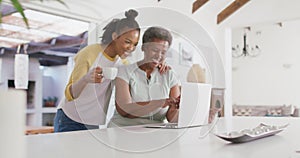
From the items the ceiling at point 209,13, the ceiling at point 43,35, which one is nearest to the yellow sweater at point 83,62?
the ceiling at point 209,13

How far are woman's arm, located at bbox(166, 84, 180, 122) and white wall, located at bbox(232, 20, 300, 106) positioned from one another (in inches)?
225

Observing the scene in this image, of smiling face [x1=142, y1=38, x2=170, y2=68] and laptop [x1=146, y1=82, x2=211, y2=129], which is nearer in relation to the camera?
laptop [x1=146, y1=82, x2=211, y2=129]

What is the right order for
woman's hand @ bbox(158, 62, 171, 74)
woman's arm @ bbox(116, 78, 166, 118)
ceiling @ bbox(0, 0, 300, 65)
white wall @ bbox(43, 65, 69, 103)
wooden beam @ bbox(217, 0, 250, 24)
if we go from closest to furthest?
1. woman's arm @ bbox(116, 78, 166, 118)
2. woman's hand @ bbox(158, 62, 171, 74)
3. ceiling @ bbox(0, 0, 300, 65)
4. wooden beam @ bbox(217, 0, 250, 24)
5. white wall @ bbox(43, 65, 69, 103)

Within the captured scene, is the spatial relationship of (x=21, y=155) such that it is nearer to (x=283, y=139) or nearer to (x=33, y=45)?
(x=283, y=139)

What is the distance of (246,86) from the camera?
727cm

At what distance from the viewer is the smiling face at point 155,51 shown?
1.49 metres

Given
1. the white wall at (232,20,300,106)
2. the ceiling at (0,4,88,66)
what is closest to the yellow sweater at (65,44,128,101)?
the ceiling at (0,4,88,66)

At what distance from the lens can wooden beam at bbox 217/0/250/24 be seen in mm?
5387

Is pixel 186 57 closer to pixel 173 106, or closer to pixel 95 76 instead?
pixel 173 106

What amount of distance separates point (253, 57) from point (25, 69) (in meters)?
5.04

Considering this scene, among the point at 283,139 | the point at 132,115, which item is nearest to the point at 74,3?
the point at 132,115

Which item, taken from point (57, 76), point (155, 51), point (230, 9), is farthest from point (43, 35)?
point (155, 51)

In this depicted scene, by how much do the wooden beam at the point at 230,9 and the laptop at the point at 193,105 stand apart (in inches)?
166

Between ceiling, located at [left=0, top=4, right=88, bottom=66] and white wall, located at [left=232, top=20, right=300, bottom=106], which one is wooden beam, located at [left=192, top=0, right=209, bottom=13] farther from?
white wall, located at [left=232, top=20, right=300, bottom=106]
